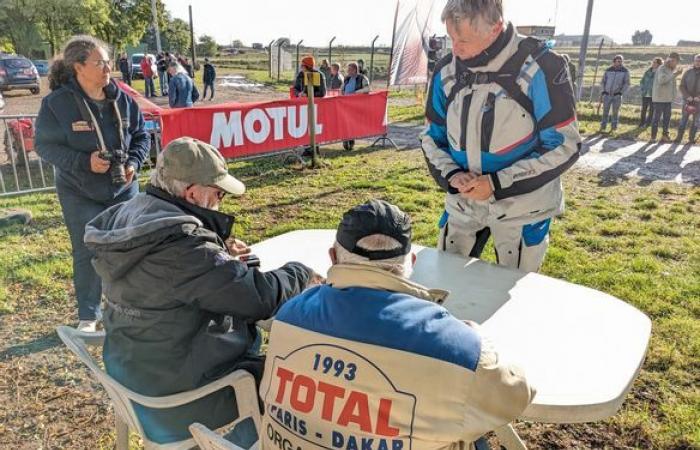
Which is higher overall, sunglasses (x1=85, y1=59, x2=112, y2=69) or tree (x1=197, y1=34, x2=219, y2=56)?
tree (x1=197, y1=34, x2=219, y2=56)

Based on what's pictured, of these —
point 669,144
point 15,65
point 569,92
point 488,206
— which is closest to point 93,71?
point 488,206

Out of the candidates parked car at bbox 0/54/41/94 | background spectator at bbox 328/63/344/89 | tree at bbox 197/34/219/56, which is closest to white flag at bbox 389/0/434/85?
background spectator at bbox 328/63/344/89

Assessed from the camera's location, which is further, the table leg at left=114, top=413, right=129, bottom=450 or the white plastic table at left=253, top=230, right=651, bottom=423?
the table leg at left=114, top=413, right=129, bottom=450

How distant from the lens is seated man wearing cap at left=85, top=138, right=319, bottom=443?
1.78 m

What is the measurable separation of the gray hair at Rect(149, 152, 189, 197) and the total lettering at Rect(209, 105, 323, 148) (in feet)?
21.1

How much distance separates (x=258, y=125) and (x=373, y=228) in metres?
7.72

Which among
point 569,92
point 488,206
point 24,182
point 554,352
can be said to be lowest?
point 24,182

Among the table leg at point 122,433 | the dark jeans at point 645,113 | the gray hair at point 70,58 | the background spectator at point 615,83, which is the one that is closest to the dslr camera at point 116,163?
the gray hair at point 70,58

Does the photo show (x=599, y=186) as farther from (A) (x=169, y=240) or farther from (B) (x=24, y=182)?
(B) (x=24, y=182)

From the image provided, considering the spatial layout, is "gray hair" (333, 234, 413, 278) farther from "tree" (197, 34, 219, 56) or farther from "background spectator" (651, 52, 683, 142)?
"tree" (197, 34, 219, 56)

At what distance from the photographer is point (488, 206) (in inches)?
103

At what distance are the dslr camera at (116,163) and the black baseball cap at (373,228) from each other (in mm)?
2599

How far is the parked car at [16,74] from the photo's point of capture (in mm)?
21922

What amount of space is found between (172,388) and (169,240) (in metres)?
0.54
